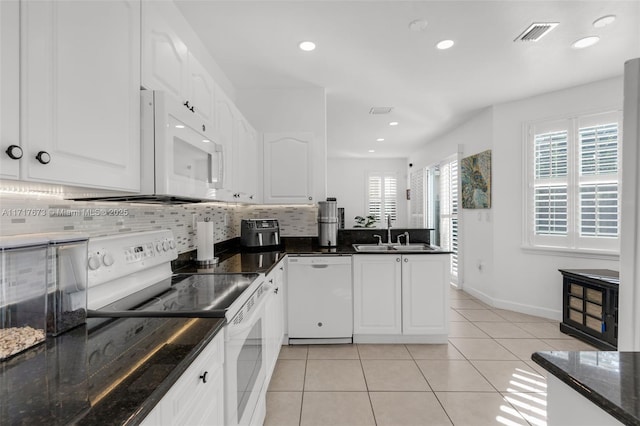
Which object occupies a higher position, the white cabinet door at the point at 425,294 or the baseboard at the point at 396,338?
the white cabinet door at the point at 425,294

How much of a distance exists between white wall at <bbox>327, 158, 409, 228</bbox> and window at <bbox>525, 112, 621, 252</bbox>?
4057 mm

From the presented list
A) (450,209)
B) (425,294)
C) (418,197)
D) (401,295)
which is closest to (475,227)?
(450,209)

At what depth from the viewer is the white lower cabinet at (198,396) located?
71 centimetres

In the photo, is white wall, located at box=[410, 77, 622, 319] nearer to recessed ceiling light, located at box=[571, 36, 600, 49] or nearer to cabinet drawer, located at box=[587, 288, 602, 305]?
cabinet drawer, located at box=[587, 288, 602, 305]

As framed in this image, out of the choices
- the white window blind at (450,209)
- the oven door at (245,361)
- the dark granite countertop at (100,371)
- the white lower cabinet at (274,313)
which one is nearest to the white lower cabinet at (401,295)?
the white lower cabinet at (274,313)

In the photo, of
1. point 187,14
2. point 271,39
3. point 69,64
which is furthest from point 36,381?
point 271,39

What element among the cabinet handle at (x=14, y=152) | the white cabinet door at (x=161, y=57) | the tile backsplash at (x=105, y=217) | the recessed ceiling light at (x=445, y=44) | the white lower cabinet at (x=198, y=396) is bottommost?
the white lower cabinet at (x=198, y=396)

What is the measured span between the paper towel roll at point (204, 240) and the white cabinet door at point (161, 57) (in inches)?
36.3

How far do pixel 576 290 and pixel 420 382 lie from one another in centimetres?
204

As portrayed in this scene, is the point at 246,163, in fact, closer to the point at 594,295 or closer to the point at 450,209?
the point at 594,295

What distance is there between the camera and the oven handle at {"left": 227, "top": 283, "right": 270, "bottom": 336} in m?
1.15

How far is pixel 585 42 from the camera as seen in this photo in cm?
238

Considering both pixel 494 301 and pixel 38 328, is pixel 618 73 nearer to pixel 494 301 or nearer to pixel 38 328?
pixel 494 301

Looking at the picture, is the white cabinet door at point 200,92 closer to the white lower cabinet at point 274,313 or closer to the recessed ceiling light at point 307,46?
the recessed ceiling light at point 307,46
